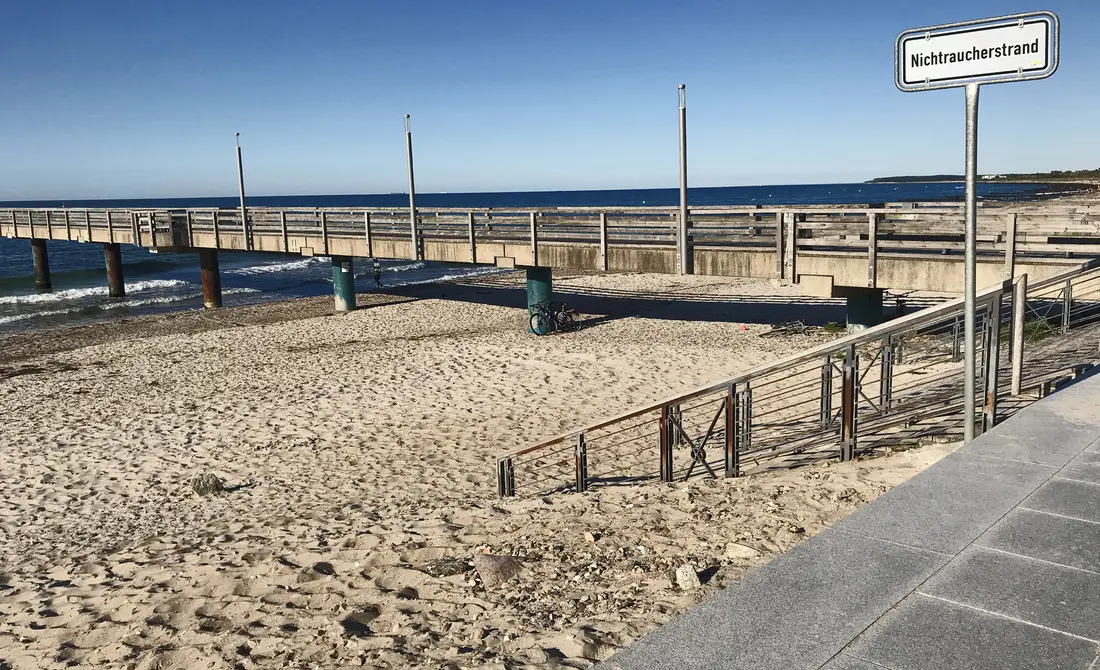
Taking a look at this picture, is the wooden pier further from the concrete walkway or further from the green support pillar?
the concrete walkway

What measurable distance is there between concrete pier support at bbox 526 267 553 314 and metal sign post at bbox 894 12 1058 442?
604 inches

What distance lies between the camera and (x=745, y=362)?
53.5 feet

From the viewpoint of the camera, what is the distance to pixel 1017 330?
7027mm

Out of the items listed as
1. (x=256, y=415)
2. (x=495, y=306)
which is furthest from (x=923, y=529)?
(x=495, y=306)

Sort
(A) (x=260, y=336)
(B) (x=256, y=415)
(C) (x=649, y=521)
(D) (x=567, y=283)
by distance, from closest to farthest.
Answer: (C) (x=649, y=521), (B) (x=256, y=415), (A) (x=260, y=336), (D) (x=567, y=283)

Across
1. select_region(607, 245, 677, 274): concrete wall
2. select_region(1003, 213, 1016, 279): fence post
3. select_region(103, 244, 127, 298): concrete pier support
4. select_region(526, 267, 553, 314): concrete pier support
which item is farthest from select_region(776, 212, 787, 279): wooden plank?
select_region(103, 244, 127, 298): concrete pier support

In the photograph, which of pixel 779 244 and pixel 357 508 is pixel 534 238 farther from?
pixel 357 508

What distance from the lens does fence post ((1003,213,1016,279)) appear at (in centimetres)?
1151

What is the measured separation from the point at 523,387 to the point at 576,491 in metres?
6.44

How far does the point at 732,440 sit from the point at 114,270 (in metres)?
34.9

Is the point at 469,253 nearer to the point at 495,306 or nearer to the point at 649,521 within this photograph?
the point at 495,306

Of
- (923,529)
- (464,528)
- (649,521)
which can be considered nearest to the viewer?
(923,529)

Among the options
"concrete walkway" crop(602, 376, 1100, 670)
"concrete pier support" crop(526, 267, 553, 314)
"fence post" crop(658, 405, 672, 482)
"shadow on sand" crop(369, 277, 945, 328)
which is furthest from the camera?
"shadow on sand" crop(369, 277, 945, 328)

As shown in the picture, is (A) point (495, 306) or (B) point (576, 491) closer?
(B) point (576, 491)
